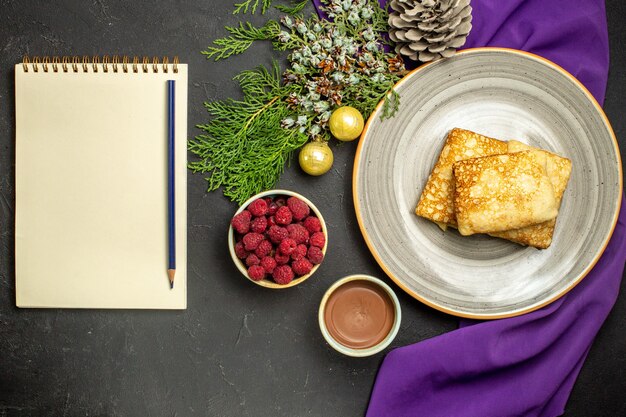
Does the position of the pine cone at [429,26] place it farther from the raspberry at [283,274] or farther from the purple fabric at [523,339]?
the raspberry at [283,274]

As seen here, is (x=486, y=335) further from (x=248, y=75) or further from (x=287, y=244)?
(x=248, y=75)

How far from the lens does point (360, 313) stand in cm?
139

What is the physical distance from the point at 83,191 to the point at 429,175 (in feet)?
3.19

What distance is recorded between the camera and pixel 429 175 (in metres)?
1.43

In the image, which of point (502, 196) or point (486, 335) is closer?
point (502, 196)

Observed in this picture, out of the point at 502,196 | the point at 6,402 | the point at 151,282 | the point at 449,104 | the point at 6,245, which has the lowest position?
the point at 6,402

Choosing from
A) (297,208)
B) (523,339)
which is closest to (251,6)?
(297,208)

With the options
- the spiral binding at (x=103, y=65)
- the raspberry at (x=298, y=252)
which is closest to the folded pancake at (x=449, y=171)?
the raspberry at (x=298, y=252)

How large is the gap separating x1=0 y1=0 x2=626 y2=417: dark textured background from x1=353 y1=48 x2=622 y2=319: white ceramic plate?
88 millimetres

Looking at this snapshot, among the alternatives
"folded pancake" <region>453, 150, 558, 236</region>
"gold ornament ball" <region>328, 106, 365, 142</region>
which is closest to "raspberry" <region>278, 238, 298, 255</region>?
"gold ornament ball" <region>328, 106, 365, 142</region>

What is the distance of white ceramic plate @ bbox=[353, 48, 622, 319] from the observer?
4.61 ft

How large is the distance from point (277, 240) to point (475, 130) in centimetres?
64

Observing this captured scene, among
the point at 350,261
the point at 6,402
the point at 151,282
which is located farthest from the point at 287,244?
the point at 6,402

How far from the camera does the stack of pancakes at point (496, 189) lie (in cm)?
129
